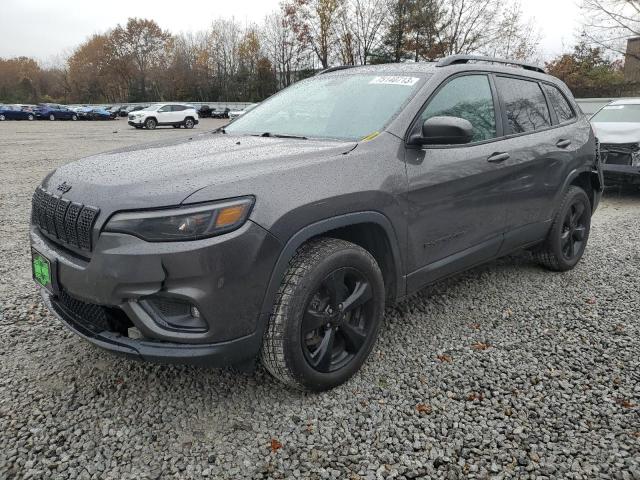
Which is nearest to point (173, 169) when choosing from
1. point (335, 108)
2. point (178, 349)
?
point (178, 349)

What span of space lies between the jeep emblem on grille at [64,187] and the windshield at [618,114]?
9486 millimetres

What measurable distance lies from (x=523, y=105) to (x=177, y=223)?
307cm

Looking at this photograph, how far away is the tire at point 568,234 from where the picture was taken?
419cm

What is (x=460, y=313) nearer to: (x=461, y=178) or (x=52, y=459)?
(x=461, y=178)

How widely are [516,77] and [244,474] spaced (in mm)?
3521

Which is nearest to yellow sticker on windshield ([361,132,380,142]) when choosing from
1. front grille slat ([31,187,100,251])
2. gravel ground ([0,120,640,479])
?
gravel ground ([0,120,640,479])

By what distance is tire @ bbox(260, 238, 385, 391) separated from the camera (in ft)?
7.43

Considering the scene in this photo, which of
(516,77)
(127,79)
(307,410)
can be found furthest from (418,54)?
(127,79)

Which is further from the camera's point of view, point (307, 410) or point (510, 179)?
point (510, 179)

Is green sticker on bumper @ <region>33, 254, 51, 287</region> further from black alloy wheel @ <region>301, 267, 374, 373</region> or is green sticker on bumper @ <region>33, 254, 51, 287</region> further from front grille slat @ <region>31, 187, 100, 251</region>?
black alloy wheel @ <region>301, 267, 374, 373</region>

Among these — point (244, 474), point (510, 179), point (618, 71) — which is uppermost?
point (618, 71)

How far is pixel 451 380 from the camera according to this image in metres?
2.72

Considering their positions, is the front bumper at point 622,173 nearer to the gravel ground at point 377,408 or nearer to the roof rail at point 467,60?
the roof rail at point 467,60

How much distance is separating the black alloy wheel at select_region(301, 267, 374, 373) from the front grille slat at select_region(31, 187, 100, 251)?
1.07 m
